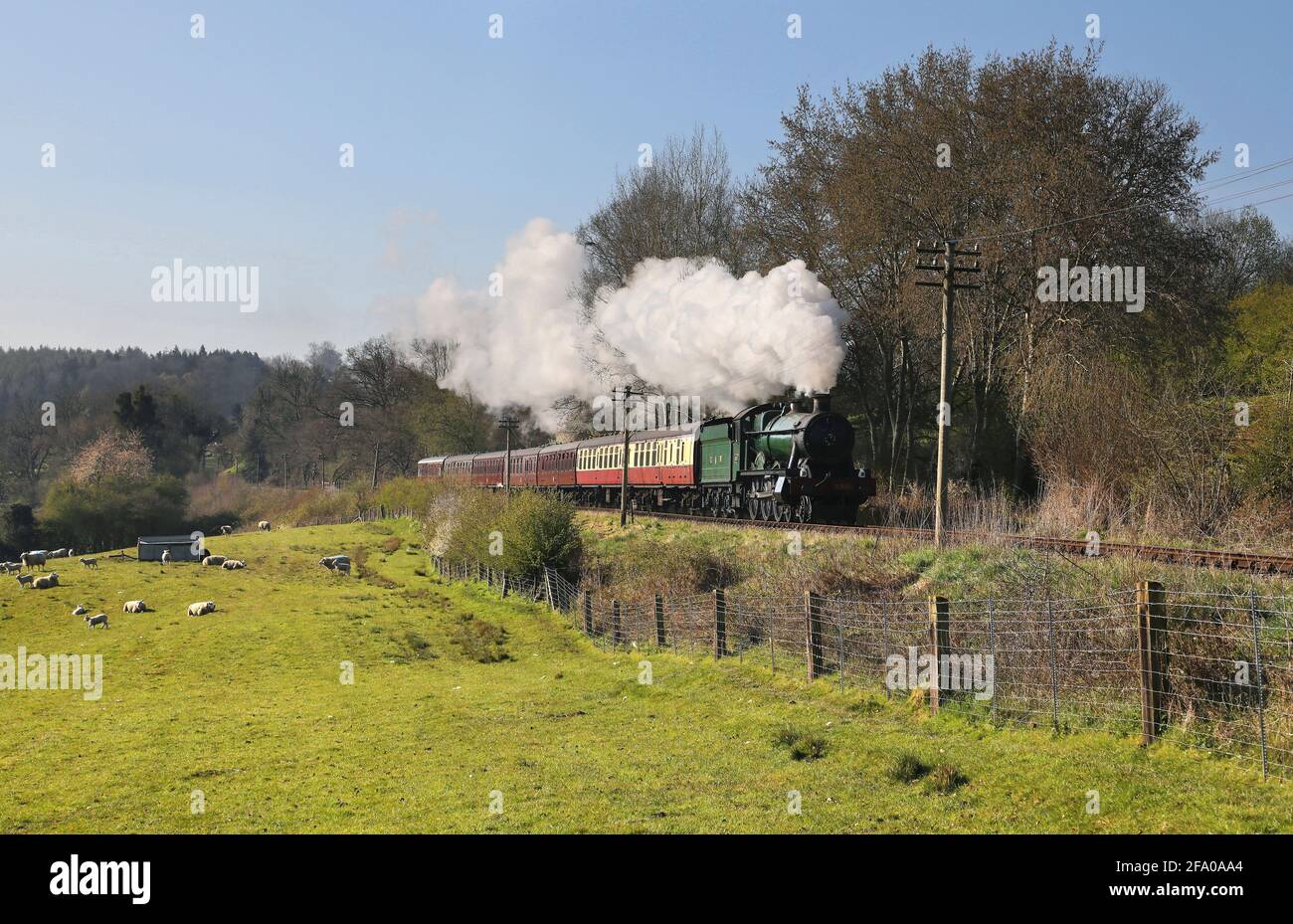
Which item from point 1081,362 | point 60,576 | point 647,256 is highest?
point 647,256

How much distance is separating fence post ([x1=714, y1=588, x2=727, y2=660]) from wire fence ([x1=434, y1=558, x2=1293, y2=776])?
89 centimetres

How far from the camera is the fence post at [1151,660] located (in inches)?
398

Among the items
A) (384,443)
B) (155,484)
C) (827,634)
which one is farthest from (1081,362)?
(384,443)

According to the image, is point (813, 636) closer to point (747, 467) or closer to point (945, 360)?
point (945, 360)

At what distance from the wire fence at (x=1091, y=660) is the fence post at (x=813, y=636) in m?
0.02

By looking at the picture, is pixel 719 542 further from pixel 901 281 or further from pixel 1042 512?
pixel 901 281

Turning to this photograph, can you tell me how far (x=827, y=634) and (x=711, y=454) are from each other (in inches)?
780

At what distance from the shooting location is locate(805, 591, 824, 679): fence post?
1605 cm

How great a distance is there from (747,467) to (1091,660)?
70.9 ft

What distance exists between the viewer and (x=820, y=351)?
32.4 meters

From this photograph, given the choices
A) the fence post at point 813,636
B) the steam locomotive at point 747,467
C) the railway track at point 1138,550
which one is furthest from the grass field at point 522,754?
the steam locomotive at point 747,467

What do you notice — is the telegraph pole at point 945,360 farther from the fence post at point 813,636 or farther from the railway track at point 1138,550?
the fence post at point 813,636

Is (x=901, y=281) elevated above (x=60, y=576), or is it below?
above

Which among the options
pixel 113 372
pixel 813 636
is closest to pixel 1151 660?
pixel 813 636
